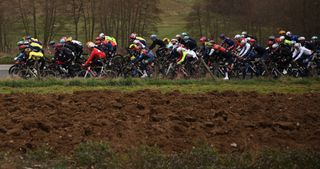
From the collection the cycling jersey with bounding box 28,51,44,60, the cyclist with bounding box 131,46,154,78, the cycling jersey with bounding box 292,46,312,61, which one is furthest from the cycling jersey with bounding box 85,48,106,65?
the cycling jersey with bounding box 292,46,312,61

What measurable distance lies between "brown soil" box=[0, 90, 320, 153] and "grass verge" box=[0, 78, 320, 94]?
4.75m

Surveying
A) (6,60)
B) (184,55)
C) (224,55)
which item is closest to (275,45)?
(224,55)

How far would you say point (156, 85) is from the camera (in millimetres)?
19125

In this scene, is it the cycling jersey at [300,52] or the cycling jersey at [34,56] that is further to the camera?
the cycling jersey at [300,52]

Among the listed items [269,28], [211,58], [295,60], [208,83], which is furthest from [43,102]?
[269,28]

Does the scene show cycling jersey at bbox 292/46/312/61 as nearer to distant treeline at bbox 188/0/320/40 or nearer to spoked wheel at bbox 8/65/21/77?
spoked wheel at bbox 8/65/21/77

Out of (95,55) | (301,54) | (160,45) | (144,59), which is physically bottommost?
(144,59)

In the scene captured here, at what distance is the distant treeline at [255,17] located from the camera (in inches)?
1516

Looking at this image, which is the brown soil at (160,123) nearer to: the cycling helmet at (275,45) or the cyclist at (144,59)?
the cyclist at (144,59)

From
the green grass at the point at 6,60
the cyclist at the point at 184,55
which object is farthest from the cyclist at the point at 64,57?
the green grass at the point at 6,60

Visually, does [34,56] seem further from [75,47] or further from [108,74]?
[108,74]

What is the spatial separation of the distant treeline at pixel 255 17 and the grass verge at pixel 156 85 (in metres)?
19.3

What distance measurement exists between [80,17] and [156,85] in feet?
69.9

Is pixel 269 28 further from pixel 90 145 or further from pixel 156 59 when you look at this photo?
pixel 90 145
